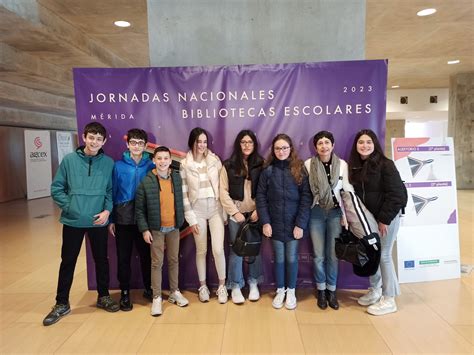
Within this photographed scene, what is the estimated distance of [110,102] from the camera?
323 centimetres

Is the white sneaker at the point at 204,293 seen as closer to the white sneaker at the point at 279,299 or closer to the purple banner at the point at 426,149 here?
the white sneaker at the point at 279,299

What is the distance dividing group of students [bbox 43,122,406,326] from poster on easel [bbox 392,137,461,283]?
72 centimetres

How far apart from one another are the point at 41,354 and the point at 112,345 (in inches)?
18.4

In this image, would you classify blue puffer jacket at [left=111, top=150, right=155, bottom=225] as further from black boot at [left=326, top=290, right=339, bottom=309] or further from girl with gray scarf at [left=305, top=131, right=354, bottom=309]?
black boot at [left=326, top=290, right=339, bottom=309]

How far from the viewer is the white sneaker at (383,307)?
9.33ft

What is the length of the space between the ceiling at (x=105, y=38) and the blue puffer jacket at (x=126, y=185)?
281 centimetres

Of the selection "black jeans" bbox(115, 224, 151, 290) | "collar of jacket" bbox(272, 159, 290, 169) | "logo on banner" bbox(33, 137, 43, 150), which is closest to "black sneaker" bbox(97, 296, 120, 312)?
"black jeans" bbox(115, 224, 151, 290)

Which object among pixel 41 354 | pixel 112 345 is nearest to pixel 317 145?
pixel 112 345

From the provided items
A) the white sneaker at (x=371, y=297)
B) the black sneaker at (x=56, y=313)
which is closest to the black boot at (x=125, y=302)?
the black sneaker at (x=56, y=313)

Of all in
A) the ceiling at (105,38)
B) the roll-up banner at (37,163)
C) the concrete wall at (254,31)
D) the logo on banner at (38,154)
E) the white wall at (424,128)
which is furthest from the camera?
the white wall at (424,128)

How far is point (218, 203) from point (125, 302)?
1.17m

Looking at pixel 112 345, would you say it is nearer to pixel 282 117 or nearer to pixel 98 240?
pixel 98 240

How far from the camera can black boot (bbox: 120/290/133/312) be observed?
3006mm

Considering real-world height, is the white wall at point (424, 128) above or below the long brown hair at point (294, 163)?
above
